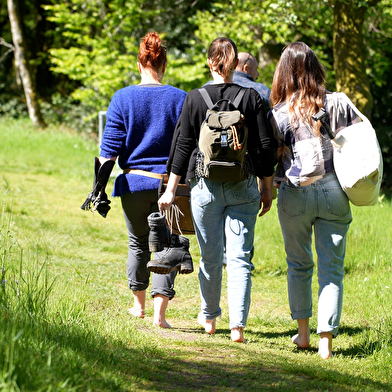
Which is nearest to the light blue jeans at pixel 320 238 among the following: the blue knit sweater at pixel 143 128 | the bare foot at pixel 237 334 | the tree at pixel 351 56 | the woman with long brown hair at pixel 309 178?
the woman with long brown hair at pixel 309 178

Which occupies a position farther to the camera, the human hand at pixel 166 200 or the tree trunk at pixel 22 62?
the tree trunk at pixel 22 62

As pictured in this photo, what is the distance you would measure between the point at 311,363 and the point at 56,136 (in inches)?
639

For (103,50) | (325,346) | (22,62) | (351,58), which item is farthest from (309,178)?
(22,62)

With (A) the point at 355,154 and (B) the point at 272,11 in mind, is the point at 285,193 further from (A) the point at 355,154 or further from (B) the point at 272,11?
(B) the point at 272,11

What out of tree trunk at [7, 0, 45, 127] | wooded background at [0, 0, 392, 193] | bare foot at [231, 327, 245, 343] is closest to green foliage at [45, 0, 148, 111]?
wooded background at [0, 0, 392, 193]

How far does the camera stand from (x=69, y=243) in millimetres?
7273

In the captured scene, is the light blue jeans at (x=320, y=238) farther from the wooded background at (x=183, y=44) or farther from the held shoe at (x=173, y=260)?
the wooded background at (x=183, y=44)

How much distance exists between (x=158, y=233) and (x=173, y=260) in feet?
0.69

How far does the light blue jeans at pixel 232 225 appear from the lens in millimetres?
3773

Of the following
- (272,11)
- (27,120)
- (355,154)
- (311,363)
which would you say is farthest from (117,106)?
(27,120)

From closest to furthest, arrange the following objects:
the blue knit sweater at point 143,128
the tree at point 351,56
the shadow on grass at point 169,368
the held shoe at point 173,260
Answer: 1. the shadow on grass at point 169,368
2. the held shoe at point 173,260
3. the blue knit sweater at point 143,128
4. the tree at point 351,56

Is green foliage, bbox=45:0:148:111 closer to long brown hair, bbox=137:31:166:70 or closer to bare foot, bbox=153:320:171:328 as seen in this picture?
long brown hair, bbox=137:31:166:70

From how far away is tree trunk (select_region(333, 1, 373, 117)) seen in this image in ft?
36.8

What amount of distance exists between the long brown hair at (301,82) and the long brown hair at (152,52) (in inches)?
36.2
